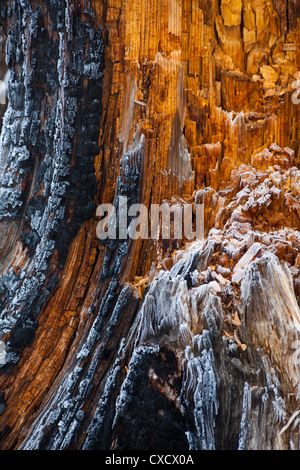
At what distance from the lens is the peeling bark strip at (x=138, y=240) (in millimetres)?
→ 1863

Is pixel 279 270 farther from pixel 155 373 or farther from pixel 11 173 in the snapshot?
pixel 11 173

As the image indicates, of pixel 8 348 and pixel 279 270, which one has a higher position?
pixel 279 270

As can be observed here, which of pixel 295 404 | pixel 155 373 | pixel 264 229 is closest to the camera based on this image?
pixel 295 404

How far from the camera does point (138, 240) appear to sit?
250 centimetres

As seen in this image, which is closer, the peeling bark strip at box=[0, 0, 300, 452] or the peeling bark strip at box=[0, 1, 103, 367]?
the peeling bark strip at box=[0, 0, 300, 452]

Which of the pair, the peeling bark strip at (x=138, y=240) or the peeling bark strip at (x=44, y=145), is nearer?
the peeling bark strip at (x=138, y=240)

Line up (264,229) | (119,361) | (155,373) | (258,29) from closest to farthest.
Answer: (155,373) < (119,361) < (264,229) < (258,29)

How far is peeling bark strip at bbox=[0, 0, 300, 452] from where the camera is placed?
1863 millimetres

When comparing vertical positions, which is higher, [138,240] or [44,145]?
[44,145]

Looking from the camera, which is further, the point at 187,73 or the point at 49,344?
the point at 187,73

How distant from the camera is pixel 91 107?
2.53 meters

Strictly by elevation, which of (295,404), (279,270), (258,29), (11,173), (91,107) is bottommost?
(295,404)

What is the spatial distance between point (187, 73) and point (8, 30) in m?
1.15

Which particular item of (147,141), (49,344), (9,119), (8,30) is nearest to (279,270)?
(147,141)
